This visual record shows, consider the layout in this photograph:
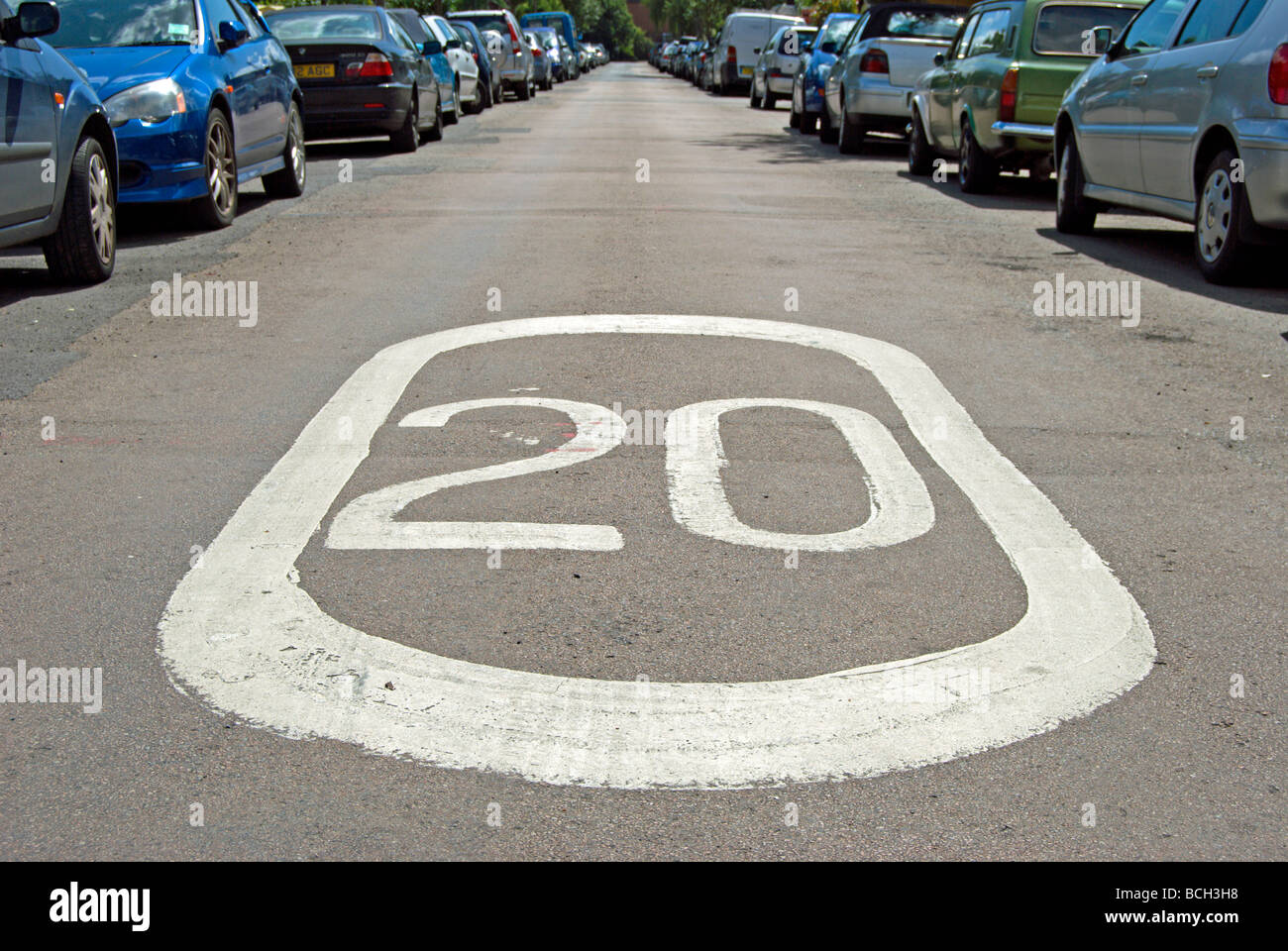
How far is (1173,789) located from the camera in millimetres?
2912

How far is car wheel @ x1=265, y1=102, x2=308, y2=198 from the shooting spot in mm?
12922

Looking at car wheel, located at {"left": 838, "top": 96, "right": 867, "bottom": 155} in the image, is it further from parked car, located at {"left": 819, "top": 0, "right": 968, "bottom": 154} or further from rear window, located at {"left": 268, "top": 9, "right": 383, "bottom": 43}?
rear window, located at {"left": 268, "top": 9, "right": 383, "bottom": 43}

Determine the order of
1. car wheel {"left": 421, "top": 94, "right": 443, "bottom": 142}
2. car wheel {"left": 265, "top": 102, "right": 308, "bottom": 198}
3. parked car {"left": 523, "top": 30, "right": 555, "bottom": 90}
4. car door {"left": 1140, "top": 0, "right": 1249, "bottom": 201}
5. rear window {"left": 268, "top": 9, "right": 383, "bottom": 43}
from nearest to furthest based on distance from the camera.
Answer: car door {"left": 1140, "top": 0, "right": 1249, "bottom": 201}
car wheel {"left": 265, "top": 102, "right": 308, "bottom": 198}
rear window {"left": 268, "top": 9, "right": 383, "bottom": 43}
car wheel {"left": 421, "top": 94, "right": 443, "bottom": 142}
parked car {"left": 523, "top": 30, "right": 555, "bottom": 90}

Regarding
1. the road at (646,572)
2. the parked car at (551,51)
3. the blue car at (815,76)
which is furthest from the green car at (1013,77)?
the parked car at (551,51)

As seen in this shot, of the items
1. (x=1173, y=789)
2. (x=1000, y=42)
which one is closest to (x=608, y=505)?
(x=1173, y=789)

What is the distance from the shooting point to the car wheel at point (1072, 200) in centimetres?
1097

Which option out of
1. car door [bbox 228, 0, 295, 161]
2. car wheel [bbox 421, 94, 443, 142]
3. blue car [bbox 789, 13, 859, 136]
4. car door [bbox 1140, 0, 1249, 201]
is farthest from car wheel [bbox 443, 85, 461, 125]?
car door [bbox 1140, 0, 1249, 201]

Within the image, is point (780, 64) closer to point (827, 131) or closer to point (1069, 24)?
point (827, 131)

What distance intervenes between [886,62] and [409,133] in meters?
5.74

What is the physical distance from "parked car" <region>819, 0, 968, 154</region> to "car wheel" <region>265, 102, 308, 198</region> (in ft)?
23.9

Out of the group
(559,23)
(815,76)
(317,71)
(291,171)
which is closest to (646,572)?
(291,171)

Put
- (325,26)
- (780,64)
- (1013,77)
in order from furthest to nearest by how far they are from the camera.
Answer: (780,64), (325,26), (1013,77)

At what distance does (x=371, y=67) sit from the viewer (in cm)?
1698
